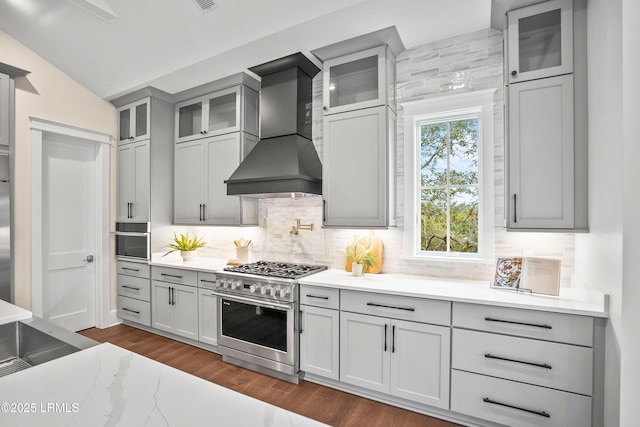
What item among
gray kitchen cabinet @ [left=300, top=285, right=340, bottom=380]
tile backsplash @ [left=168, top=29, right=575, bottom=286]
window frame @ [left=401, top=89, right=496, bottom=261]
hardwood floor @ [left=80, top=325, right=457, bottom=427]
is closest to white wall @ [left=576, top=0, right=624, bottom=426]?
tile backsplash @ [left=168, top=29, right=575, bottom=286]

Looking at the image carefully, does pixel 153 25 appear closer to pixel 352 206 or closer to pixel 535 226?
pixel 352 206

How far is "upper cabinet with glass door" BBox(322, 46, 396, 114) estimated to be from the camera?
2.71 meters

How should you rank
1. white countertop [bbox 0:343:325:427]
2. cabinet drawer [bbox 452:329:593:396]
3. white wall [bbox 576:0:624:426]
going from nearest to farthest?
1. white countertop [bbox 0:343:325:427]
2. white wall [bbox 576:0:624:426]
3. cabinet drawer [bbox 452:329:593:396]

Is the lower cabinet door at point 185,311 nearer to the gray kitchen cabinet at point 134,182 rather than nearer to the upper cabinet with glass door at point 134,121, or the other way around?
the gray kitchen cabinet at point 134,182

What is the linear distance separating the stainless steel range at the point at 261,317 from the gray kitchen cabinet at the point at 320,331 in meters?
0.08

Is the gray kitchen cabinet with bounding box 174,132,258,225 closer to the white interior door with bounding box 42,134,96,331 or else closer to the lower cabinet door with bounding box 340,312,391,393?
the white interior door with bounding box 42,134,96,331

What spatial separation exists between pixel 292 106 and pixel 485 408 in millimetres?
2929

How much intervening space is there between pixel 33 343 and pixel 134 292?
2.90 m

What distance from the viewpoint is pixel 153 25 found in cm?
288

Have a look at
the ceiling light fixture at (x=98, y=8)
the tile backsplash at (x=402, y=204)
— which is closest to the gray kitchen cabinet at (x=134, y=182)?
the ceiling light fixture at (x=98, y=8)

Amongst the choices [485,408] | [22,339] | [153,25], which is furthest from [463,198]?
[153,25]

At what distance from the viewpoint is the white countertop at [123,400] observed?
67cm

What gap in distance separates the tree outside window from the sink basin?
2.60 metres

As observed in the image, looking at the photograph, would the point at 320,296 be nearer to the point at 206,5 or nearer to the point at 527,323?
the point at 527,323
